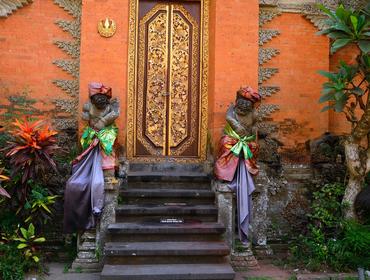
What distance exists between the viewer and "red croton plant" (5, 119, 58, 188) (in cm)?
518

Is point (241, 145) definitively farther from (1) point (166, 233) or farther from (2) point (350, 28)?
(2) point (350, 28)

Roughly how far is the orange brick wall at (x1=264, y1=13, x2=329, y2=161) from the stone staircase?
2.03 m

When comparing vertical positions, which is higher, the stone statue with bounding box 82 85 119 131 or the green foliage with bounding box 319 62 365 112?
the green foliage with bounding box 319 62 365 112

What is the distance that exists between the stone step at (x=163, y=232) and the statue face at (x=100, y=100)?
1.74m

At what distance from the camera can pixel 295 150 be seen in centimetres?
716

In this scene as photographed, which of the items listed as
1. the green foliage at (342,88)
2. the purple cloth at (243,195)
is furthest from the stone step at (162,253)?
the green foliage at (342,88)

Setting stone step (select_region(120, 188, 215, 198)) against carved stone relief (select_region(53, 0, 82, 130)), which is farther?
carved stone relief (select_region(53, 0, 82, 130))

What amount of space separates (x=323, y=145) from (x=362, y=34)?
6.91 ft

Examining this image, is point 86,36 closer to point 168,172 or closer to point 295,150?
point 168,172

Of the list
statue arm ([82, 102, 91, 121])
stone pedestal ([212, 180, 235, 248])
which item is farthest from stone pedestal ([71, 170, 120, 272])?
stone pedestal ([212, 180, 235, 248])

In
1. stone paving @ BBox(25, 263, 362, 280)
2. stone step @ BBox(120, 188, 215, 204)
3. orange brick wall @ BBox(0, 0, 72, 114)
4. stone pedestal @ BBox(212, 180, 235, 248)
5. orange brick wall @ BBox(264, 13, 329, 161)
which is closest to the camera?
stone paving @ BBox(25, 263, 362, 280)

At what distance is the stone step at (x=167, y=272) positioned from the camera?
459cm

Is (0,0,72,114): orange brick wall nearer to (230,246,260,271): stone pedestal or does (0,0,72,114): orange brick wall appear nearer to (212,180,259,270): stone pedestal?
(212,180,259,270): stone pedestal

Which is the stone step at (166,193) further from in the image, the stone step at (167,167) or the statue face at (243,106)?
the statue face at (243,106)
